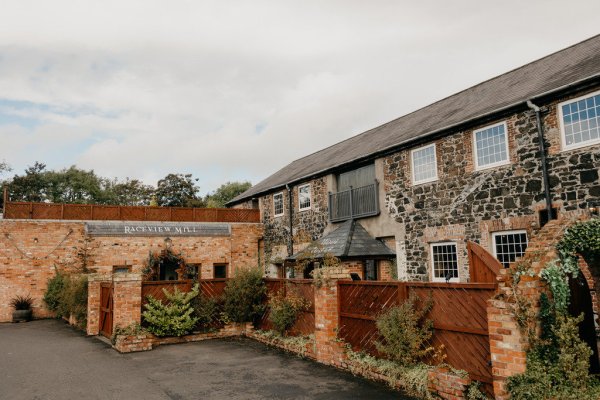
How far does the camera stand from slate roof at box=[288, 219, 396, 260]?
49.2 ft

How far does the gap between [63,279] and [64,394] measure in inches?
478

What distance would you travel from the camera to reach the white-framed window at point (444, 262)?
13.4 metres

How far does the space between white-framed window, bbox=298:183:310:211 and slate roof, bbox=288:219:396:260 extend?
146 inches

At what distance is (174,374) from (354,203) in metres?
10.5

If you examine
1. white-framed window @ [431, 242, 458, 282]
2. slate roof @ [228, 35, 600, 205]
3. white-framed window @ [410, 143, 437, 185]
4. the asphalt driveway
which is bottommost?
the asphalt driveway

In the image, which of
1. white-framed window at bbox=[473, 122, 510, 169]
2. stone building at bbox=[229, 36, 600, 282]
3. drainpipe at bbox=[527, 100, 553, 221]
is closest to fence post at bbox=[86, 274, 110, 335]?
stone building at bbox=[229, 36, 600, 282]

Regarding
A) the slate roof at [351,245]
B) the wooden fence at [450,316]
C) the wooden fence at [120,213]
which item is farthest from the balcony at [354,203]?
the wooden fence at [450,316]

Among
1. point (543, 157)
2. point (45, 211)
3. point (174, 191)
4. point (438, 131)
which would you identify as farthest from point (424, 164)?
point (174, 191)

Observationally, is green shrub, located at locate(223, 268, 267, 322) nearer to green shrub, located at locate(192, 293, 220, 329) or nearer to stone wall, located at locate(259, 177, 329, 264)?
green shrub, located at locate(192, 293, 220, 329)

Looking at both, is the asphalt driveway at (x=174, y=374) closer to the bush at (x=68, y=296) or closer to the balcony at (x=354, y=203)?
the bush at (x=68, y=296)

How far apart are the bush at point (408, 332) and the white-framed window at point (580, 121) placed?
20.7 ft

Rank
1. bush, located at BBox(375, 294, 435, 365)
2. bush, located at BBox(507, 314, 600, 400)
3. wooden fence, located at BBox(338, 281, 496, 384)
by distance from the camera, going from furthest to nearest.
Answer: bush, located at BBox(375, 294, 435, 365), wooden fence, located at BBox(338, 281, 496, 384), bush, located at BBox(507, 314, 600, 400)

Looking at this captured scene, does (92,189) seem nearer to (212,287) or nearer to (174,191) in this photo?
(174,191)

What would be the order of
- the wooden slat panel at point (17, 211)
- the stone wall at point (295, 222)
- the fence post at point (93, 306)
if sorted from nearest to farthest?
the fence post at point (93, 306) < the wooden slat panel at point (17, 211) < the stone wall at point (295, 222)
